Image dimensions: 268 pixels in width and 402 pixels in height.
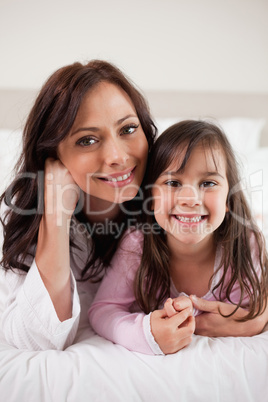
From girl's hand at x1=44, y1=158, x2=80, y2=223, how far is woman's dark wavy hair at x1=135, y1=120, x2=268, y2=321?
0.26 meters

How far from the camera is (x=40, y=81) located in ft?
7.89

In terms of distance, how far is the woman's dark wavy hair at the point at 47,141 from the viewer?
3.52 ft

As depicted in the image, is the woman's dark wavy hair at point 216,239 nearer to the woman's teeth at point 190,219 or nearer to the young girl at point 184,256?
the young girl at point 184,256

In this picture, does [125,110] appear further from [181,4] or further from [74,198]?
[181,4]

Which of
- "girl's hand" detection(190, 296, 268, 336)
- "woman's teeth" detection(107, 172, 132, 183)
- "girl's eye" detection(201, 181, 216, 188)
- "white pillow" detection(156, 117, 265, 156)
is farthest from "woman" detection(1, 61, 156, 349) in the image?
"white pillow" detection(156, 117, 265, 156)

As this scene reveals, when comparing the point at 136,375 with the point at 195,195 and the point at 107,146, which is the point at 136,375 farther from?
the point at 107,146

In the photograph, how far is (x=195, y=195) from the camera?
3.46ft

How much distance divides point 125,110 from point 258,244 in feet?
1.99

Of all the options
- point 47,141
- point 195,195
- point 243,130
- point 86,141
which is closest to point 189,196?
point 195,195

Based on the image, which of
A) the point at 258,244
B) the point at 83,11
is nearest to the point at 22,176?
the point at 258,244

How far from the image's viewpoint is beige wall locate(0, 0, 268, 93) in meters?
2.28

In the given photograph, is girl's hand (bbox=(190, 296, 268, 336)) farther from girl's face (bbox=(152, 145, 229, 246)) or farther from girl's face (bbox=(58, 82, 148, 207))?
girl's face (bbox=(58, 82, 148, 207))

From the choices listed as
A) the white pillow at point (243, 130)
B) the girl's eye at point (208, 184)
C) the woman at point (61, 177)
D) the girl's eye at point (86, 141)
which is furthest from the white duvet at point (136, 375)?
the white pillow at point (243, 130)

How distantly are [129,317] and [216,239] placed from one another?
40 centimetres
